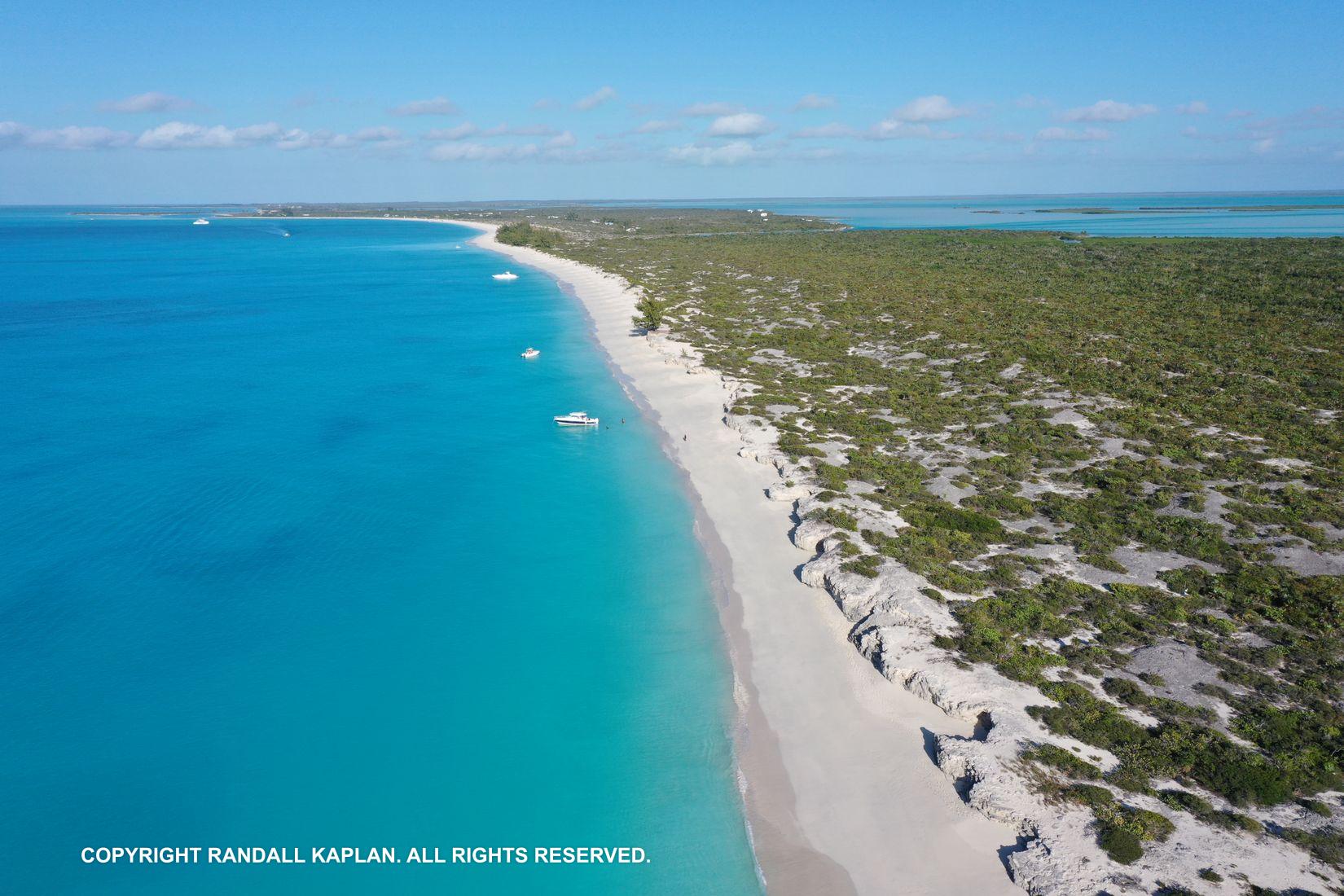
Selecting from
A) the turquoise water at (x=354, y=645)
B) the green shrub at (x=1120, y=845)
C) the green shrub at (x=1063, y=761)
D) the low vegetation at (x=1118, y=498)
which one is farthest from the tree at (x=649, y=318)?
the green shrub at (x=1120, y=845)

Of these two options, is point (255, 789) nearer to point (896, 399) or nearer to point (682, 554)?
point (682, 554)

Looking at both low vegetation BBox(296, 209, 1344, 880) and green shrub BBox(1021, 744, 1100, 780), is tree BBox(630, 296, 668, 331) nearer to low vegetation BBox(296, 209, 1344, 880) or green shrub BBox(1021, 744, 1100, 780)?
low vegetation BBox(296, 209, 1344, 880)

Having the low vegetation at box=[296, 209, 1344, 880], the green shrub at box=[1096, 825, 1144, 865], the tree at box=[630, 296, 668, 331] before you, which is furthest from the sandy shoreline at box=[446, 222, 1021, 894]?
the tree at box=[630, 296, 668, 331]

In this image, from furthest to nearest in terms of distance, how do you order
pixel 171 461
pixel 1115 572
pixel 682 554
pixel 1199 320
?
pixel 1199 320
pixel 171 461
pixel 682 554
pixel 1115 572

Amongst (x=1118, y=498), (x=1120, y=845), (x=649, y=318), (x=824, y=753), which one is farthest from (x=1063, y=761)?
(x=649, y=318)

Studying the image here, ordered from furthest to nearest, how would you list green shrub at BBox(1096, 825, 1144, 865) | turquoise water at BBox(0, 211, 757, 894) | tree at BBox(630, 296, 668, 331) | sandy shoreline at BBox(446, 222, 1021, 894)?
tree at BBox(630, 296, 668, 331)
turquoise water at BBox(0, 211, 757, 894)
sandy shoreline at BBox(446, 222, 1021, 894)
green shrub at BBox(1096, 825, 1144, 865)

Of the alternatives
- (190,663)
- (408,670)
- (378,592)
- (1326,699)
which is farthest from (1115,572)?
(190,663)
